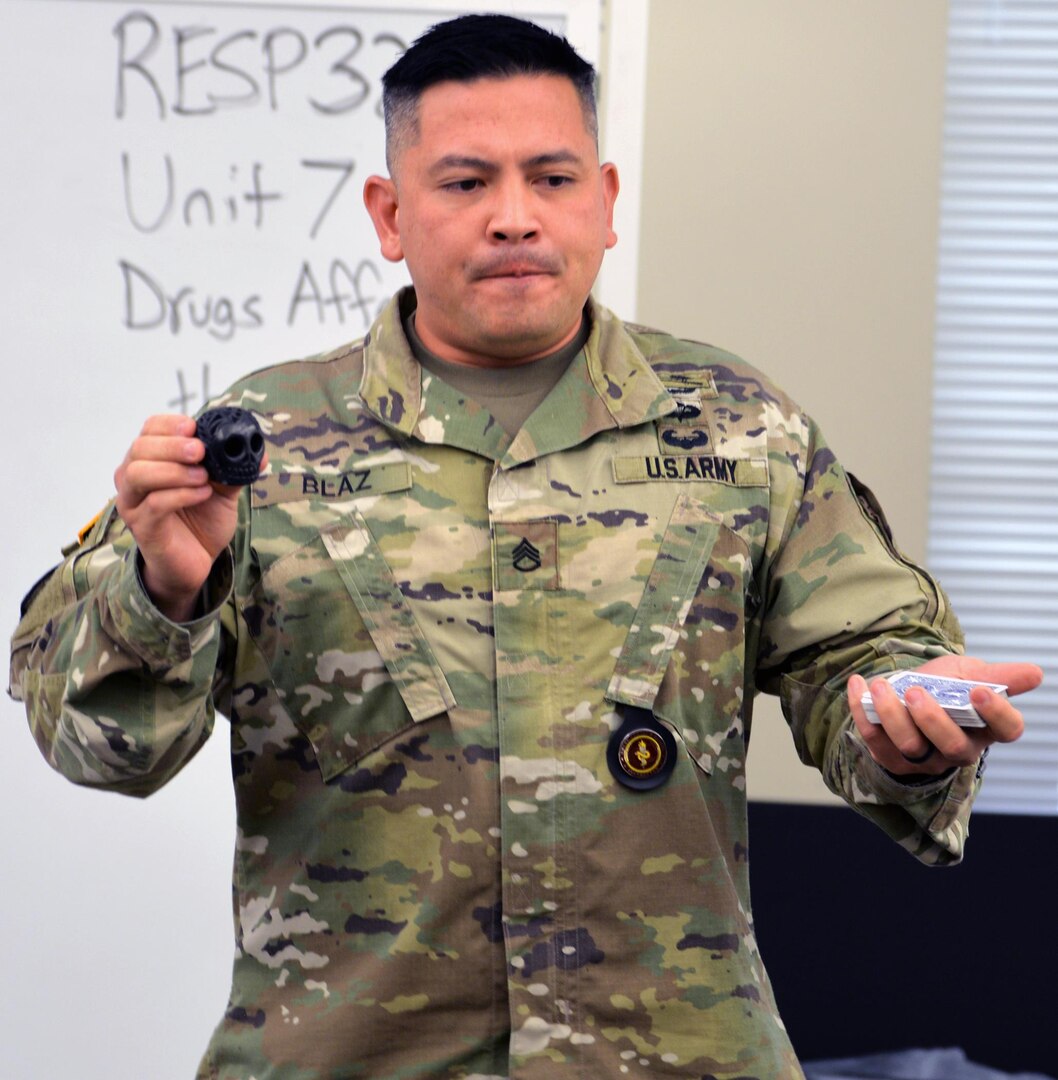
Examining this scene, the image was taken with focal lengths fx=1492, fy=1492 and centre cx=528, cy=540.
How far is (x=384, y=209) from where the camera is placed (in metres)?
1.66

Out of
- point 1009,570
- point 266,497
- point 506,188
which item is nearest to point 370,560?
point 266,497

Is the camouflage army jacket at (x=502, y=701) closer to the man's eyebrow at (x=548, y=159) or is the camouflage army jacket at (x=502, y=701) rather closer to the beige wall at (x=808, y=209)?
the man's eyebrow at (x=548, y=159)

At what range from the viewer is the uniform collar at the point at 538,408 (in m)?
1.48

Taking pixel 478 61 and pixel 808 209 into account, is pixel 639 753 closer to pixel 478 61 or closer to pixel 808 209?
pixel 478 61

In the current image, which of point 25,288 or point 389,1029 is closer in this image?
point 389,1029

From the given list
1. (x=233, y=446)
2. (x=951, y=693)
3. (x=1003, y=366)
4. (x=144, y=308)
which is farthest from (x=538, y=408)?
(x=1003, y=366)

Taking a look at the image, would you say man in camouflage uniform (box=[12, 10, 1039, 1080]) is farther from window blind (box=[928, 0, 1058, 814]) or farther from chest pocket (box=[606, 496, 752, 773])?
window blind (box=[928, 0, 1058, 814])

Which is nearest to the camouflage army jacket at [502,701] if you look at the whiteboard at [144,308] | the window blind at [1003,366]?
the whiteboard at [144,308]

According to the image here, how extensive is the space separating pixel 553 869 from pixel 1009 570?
5.68ft

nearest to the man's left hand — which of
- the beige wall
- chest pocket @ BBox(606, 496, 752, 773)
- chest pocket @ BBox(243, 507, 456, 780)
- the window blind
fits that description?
chest pocket @ BBox(606, 496, 752, 773)

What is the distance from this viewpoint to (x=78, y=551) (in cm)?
145

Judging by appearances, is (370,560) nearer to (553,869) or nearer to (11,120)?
(553,869)

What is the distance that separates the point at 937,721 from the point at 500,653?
1.35ft

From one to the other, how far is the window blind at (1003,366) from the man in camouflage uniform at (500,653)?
1.37 metres
